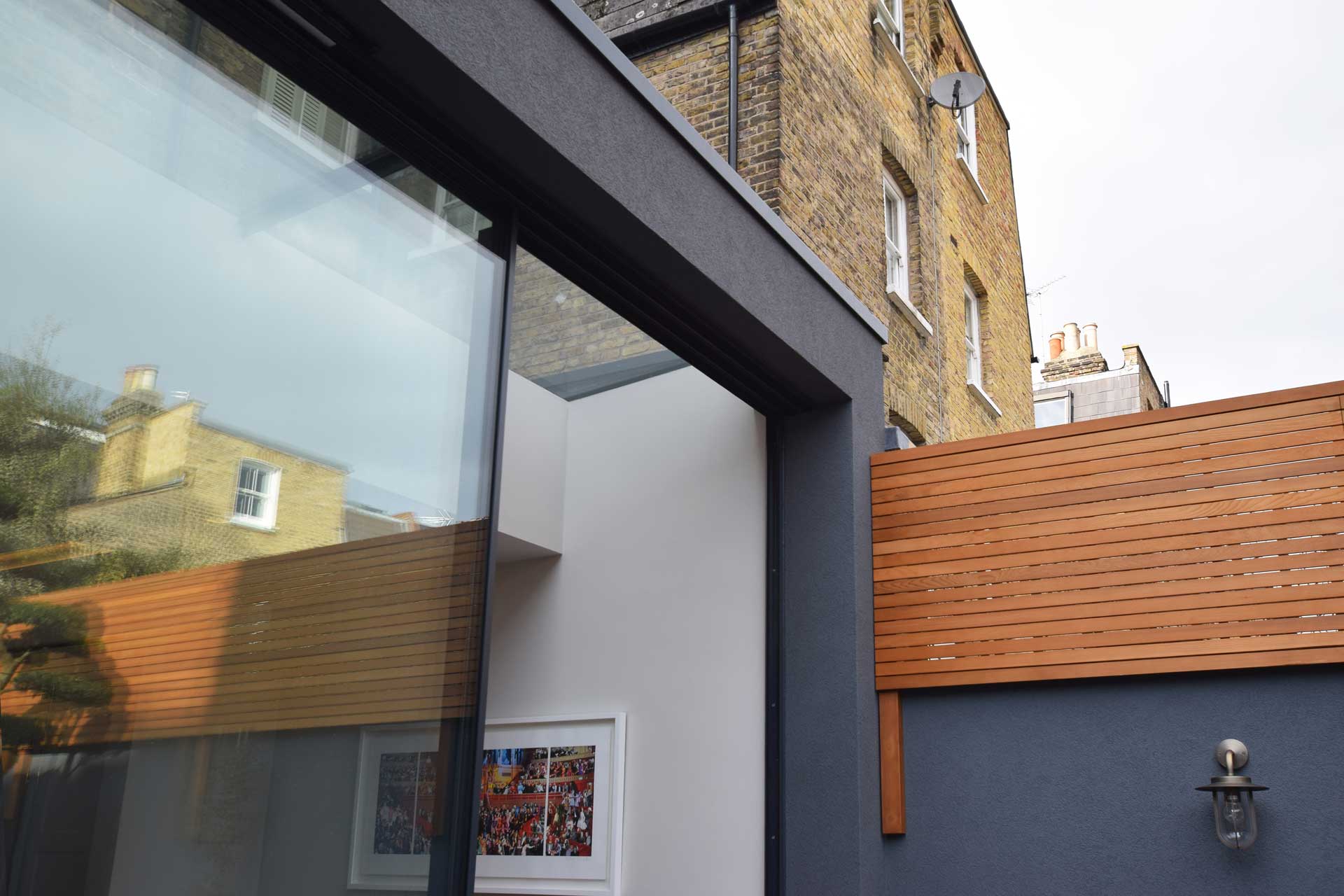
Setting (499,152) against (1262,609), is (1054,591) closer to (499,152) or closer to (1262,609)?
(1262,609)

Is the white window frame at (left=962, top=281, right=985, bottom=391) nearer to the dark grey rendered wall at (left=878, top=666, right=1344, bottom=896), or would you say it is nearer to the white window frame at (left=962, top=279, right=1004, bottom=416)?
the white window frame at (left=962, top=279, right=1004, bottom=416)

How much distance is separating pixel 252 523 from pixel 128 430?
484 mm

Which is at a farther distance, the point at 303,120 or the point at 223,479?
the point at 303,120

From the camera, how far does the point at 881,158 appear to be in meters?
10.3

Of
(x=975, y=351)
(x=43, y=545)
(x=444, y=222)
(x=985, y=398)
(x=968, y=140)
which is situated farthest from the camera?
(x=968, y=140)

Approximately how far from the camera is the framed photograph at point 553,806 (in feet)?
22.0

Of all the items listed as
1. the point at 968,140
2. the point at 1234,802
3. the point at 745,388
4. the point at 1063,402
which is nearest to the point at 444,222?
the point at 745,388

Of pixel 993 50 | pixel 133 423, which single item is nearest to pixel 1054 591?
pixel 133 423

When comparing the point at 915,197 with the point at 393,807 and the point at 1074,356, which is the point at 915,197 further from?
the point at 1074,356

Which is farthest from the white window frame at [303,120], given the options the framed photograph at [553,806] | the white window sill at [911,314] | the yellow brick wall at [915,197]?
the white window sill at [911,314]

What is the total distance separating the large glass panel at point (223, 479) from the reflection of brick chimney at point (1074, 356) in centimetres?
2110

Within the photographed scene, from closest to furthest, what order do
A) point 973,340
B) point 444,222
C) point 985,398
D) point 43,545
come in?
Result: point 43,545, point 444,222, point 985,398, point 973,340

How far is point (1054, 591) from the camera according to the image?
5.87m

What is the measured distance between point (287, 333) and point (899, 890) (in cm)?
428
